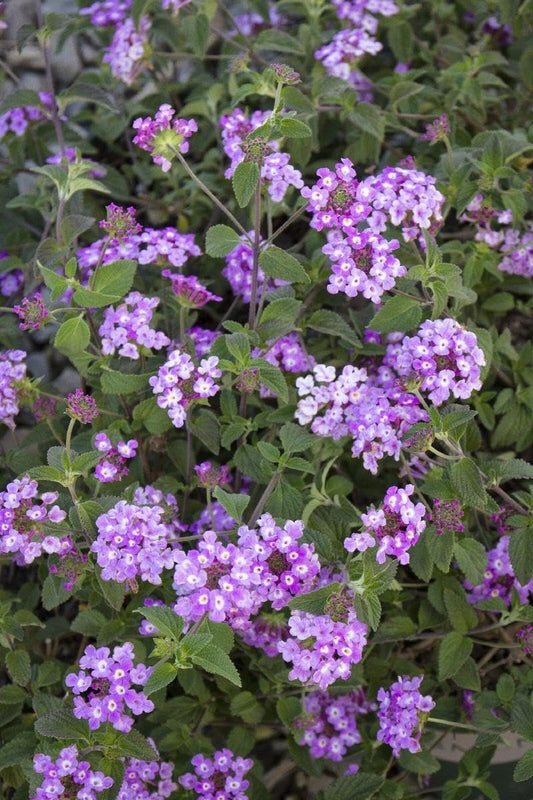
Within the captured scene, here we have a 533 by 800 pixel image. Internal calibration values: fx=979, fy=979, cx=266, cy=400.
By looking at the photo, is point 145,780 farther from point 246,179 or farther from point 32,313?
point 246,179

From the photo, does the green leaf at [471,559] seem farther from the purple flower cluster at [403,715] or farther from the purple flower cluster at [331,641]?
the purple flower cluster at [331,641]

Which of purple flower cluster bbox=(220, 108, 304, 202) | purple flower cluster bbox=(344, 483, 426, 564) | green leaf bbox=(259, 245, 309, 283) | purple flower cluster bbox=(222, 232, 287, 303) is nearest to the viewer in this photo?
purple flower cluster bbox=(344, 483, 426, 564)

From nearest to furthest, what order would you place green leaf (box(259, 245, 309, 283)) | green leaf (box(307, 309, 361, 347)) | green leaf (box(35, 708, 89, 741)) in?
green leaf (box(35, 708, 89, 741)), green leaf (box(259, 245, 309, 283)), green leaf (box(307, 309, 361, 347))

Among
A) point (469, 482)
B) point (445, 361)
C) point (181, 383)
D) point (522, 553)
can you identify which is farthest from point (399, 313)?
point (522, 553)

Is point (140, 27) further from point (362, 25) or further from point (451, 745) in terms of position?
point (451, 745)

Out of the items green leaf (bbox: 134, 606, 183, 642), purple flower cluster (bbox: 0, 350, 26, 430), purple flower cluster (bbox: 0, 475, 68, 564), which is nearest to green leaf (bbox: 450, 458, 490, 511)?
green leaf (bbox: 134, 606, 183, 642)

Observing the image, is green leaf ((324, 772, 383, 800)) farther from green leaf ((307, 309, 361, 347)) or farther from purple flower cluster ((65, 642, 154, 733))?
green leaf ((307, 309, 361, 347))
